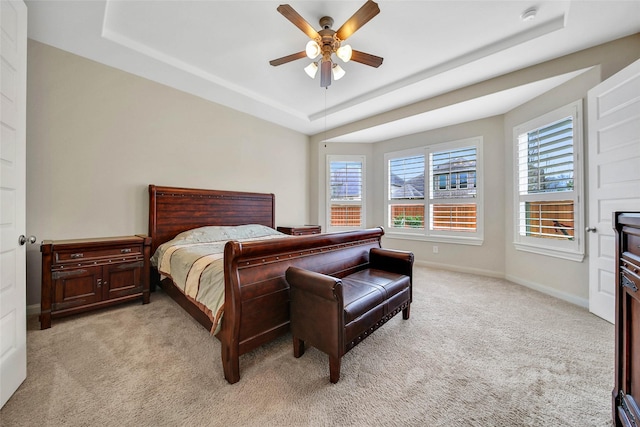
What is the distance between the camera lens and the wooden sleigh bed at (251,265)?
1.58 meters

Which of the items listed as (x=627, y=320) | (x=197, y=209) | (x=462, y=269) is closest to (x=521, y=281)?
(x=462, y=269)

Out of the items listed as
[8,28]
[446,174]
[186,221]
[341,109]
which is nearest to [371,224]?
[446,174]

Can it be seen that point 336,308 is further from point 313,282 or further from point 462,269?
point 462,269

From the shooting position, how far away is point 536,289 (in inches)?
130

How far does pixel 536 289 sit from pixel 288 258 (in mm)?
3550

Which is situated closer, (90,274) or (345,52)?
(345,52)

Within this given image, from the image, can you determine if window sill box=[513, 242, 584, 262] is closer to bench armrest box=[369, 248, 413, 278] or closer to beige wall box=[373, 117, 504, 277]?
beige wall box=[373, 117, 504, 277]

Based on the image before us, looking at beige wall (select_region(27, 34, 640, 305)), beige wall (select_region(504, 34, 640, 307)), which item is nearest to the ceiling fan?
beige wall (select_region(27, 34, 640, 305))

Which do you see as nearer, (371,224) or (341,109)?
(341,109)

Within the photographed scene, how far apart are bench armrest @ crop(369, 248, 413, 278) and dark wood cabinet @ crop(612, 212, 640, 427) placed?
1.38 m

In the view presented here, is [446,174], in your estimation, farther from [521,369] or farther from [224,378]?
[224,378]

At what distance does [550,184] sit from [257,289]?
3.77 m

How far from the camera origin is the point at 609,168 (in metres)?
2.34

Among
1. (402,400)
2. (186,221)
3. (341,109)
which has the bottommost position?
(402,400)
